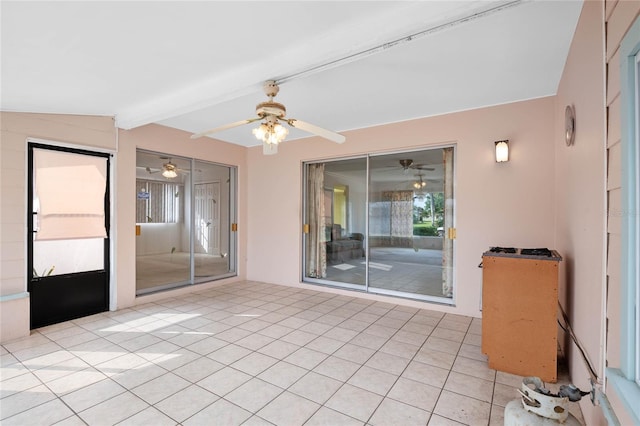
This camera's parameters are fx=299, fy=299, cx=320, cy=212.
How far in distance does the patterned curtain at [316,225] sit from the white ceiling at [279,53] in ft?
6.21

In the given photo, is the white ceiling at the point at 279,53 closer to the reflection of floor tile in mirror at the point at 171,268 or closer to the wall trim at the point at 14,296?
the wall trim at the point at 14,296

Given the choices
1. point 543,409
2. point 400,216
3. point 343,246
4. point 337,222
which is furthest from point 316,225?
point 543,409

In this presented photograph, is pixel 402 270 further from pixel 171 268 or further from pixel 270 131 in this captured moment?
pixel 171 268

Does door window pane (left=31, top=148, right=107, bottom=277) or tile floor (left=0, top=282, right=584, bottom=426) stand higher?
door window pane (left=31, top=148, right=107, bottom=277)

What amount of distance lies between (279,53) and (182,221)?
391 centimetres

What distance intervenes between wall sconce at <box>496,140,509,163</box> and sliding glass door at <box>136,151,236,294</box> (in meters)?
4.76

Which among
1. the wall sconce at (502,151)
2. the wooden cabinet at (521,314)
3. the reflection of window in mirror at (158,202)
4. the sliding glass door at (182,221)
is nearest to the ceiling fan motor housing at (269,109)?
the wooden cabinet at (521,314)

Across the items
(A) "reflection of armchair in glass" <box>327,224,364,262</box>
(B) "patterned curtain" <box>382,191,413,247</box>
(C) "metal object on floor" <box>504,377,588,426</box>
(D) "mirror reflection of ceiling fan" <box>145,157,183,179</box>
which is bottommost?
(C) "metal object on floor" <box>504,377,588,426</box>

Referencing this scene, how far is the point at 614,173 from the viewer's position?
1478mm

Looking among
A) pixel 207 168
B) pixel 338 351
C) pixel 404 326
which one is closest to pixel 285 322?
pixel 338 351

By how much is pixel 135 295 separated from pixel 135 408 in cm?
287

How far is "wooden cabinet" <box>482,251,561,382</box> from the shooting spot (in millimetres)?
2512

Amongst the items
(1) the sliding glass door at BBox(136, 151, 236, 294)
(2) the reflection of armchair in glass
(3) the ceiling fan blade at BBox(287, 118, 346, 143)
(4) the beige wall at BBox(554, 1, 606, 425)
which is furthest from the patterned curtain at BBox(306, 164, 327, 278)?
(4) the beige wall at BBox(554, 1, 606, 425)

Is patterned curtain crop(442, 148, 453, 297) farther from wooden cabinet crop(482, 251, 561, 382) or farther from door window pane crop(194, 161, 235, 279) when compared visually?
door window pane crop(194, 161, 235, 279)
